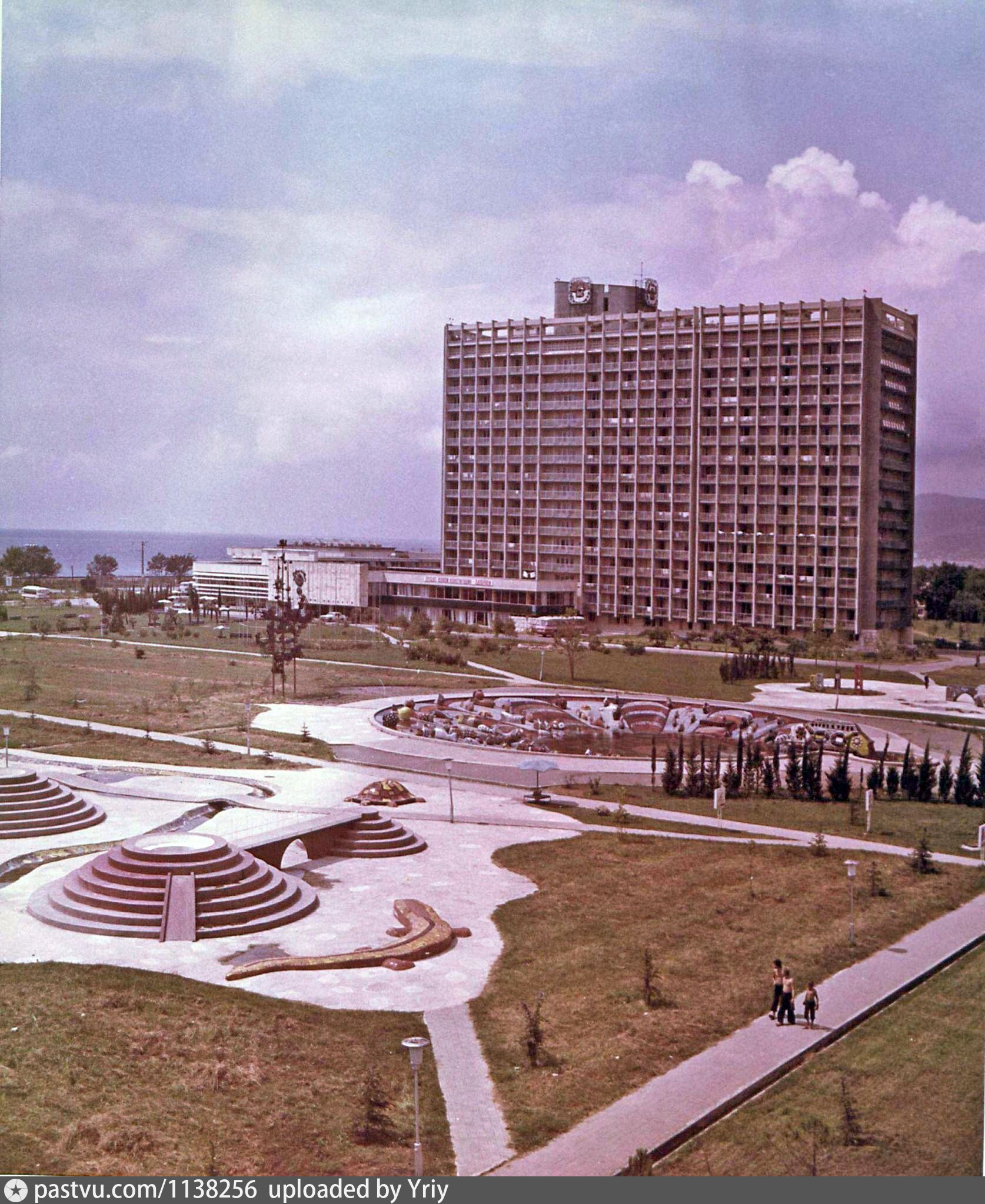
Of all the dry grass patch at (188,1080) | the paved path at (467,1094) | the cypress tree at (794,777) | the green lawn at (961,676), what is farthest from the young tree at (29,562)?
the green lawn at (961,676)

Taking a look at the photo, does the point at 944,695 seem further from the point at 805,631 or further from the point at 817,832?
the point at 805,631

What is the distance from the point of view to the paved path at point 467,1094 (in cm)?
756

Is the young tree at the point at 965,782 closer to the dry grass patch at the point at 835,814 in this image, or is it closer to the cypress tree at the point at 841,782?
the dry grass patch at the point at 835,814

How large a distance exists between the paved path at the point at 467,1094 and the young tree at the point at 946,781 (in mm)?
7372

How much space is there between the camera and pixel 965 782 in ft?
46.1

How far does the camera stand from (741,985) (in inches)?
386

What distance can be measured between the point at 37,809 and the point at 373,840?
356cm

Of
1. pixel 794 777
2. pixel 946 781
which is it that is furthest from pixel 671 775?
pixel 946 781

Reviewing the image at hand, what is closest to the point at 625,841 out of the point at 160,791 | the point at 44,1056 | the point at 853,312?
the point at 160,791

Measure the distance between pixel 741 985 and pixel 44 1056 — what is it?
17.6 feet

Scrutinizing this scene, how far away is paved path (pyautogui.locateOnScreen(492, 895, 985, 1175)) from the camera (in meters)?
7.57

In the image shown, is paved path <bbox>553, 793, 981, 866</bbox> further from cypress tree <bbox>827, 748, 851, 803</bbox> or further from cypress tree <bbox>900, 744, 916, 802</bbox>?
cypress tree <bbox>827, 748, 851, 803</bbox>

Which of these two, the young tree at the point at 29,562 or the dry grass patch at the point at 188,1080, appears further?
the young tree at the point at 29,562

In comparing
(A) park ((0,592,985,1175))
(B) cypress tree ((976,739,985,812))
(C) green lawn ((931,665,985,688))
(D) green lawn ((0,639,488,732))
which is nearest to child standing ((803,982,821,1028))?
(A) park ((0,592,985,1175))
